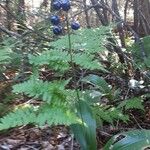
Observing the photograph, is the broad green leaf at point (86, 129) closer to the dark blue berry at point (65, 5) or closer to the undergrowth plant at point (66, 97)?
the undergrowth plant at point (66, 97)

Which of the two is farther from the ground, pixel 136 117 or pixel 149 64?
pixel 149 64

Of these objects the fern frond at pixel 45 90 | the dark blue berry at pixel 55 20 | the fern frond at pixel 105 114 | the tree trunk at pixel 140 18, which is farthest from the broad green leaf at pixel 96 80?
the tree trunk at pixel 140 18

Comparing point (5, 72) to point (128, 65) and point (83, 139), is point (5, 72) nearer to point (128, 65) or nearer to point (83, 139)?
point (128, 65)

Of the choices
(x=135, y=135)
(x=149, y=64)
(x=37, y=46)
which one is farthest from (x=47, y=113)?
(x=37, y=46)

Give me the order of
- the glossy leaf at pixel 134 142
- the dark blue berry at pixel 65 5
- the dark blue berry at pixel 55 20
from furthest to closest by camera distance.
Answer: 1. the glossy leaf at pixel 134 142
2. the dark blue berry at pixel 55 20
3. the dark blue berry at pixel 65 5

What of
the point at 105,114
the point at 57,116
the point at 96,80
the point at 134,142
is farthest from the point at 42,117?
the point at 96,80

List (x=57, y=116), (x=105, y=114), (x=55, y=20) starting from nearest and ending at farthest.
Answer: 1. (x=57, y=116)
2. (x=55, y=20)
3. (x=105, y=114)

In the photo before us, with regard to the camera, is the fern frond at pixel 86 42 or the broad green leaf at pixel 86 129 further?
the fern frond at pixel 86 42

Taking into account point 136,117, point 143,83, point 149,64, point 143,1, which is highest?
point 143,1

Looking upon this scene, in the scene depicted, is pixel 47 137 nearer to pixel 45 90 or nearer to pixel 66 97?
pixel 66 97
